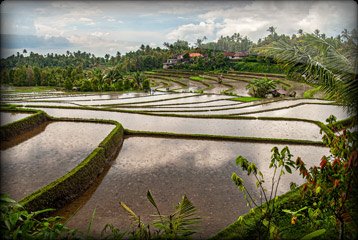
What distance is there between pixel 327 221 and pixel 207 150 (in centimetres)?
709

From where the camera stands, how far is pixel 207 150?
37.7ft

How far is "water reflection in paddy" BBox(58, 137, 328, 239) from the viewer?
6.70 m

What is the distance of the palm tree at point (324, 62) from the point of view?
4.28m

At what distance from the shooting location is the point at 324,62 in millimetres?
4887

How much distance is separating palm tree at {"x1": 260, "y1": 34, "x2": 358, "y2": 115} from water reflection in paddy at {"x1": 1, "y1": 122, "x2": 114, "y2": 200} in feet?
26.0

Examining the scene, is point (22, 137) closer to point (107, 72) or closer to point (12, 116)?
point (12, 116)

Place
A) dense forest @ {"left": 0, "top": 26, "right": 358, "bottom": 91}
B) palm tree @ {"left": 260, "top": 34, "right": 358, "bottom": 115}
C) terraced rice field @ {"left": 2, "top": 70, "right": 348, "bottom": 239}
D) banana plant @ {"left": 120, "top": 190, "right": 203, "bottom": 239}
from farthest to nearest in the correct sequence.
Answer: dense forest @ {"left": 0, "top": 26, "right": 358, "bottom": 91} < terraced rice field @ {"left": 2, "top": 70, "right": 348, "bottom": 239} < palm tree @ {"left": 260, "top": 34, "right": 358, "bottom": 115} < banana plant @ {"left": 120, "top": 190, "right": 203, "bottom": 239}

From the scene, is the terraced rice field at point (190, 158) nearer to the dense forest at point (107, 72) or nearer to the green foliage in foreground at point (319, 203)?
the green foliage in foreground at point (319, 203)

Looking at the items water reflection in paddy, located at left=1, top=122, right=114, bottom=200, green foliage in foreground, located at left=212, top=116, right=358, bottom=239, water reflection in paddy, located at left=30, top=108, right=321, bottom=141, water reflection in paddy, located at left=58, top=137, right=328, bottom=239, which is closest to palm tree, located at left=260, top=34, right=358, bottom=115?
green foliage in foreground, located at left=212, top=116, right=358, bottom=239

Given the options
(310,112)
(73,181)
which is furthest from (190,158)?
(310,112)

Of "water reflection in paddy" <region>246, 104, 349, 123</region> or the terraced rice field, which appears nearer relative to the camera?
the terraced rice field

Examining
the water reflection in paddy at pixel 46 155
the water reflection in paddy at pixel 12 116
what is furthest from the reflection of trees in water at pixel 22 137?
the water reflection in paddy at pixel 12 116

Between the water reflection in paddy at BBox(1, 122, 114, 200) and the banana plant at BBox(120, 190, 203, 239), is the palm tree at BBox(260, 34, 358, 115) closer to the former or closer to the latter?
the banana plant at BBox(120, 190, 203, 239)

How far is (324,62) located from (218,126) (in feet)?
36.1
